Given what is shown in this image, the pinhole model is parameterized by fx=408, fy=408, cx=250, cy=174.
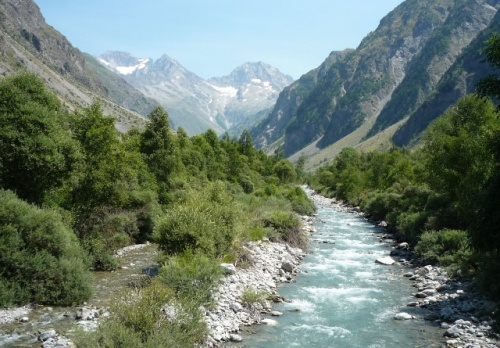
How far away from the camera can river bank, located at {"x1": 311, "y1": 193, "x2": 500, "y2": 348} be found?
19.5 meters

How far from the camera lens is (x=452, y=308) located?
76.8ft

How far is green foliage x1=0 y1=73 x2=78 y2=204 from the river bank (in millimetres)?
23167

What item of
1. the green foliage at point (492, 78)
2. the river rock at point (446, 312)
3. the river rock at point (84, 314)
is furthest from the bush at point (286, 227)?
the green foliage at point (492, 78)

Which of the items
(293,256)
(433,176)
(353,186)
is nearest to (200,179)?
(293,256)

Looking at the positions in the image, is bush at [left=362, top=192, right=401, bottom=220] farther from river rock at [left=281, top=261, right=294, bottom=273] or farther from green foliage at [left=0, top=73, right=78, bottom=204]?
A: green foliage at [left=0, top=73, right=78, bottom=204]

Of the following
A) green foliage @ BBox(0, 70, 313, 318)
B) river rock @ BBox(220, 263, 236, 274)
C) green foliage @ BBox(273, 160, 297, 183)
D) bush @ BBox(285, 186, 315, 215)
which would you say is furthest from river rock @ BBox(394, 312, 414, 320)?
green foliage @ BBox(273, 160, 297, 183)

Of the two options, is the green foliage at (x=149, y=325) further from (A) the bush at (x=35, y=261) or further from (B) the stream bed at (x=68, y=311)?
(A) the bush at (x=35, y=261)

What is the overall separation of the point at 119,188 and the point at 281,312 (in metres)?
18.3

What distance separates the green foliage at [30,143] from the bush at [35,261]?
3397mm

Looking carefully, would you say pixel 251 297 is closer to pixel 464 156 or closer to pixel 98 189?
pixel 98 189

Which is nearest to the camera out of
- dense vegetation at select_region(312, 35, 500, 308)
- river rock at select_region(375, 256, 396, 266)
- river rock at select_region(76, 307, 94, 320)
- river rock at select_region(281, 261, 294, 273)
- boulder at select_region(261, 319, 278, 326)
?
dense vegetation at select_region(312, 35, 500, 308)

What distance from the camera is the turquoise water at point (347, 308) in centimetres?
2031

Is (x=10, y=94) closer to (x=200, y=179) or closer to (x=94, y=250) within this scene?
(x=94, y=250)

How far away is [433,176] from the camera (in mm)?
46969
